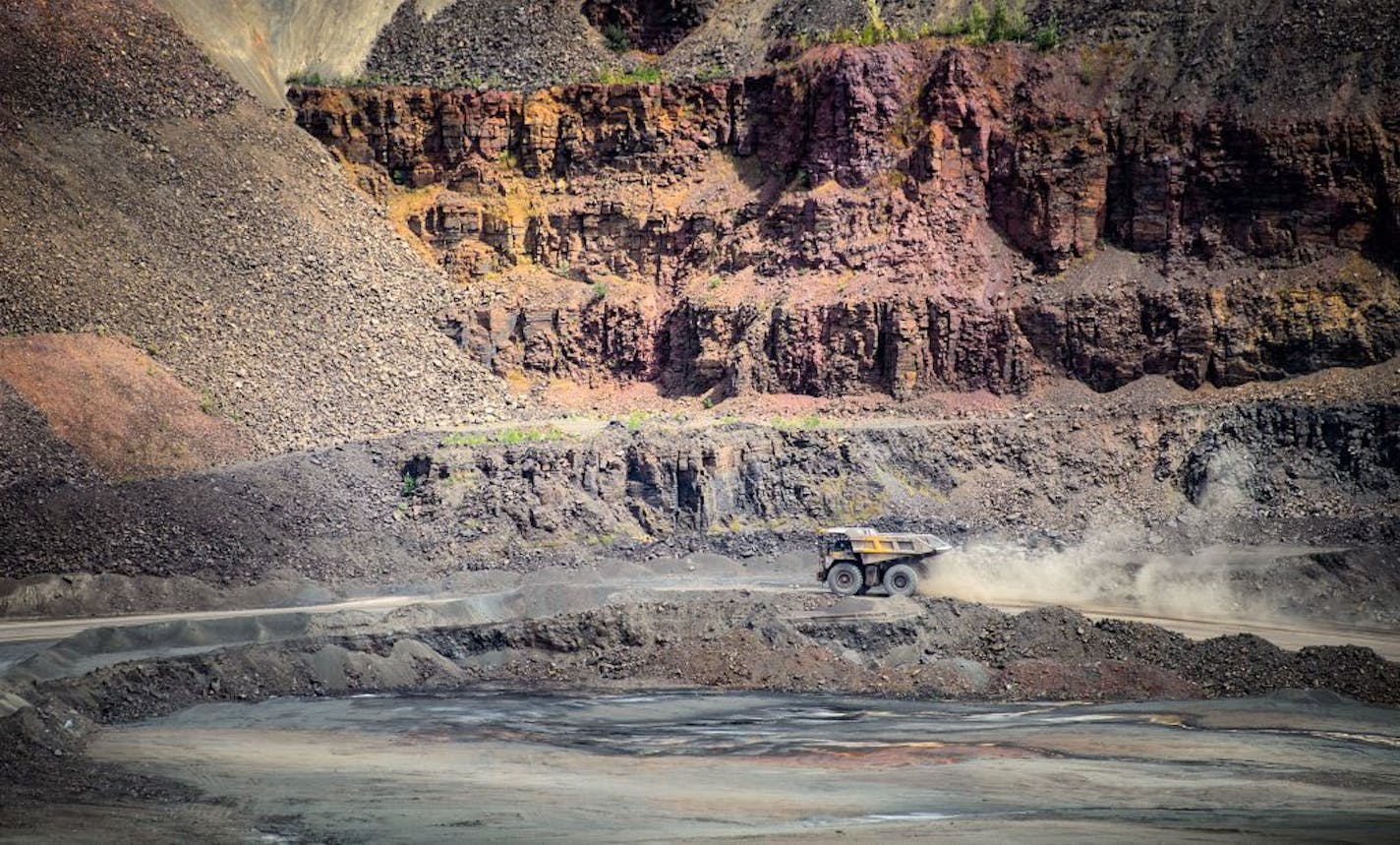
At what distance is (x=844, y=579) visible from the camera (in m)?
45.6

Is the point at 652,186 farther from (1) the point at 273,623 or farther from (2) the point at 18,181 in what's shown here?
(1) the point at 273,623

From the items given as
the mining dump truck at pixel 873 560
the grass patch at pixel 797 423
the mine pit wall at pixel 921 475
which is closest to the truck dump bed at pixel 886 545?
the mining dump truck at pixel 873 560

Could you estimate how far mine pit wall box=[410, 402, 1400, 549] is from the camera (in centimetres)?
5456

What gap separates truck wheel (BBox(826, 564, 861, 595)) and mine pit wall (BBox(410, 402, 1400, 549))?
10.1 metres

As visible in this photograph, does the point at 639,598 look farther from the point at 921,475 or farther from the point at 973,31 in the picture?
the point at 973,31

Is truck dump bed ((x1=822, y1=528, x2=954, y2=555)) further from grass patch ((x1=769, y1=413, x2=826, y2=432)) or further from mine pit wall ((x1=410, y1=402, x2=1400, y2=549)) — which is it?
grass patch ((x1=769, y1=413, x2=826, y2=432))

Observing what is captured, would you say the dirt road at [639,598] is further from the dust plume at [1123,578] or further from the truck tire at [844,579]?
the truck tire at [844,579]

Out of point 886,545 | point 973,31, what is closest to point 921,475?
point 886,545

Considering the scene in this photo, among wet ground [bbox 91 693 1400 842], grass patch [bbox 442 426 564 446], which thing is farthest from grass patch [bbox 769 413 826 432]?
wet ground [bbox 91 693 1400 842]

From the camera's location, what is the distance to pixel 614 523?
56094mm

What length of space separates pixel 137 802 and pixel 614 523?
2986 centimetres

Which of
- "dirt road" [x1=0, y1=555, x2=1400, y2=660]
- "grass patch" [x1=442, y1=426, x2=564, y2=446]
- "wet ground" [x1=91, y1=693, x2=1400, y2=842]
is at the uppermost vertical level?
"grass patch" [x1=442, y1=426, x2=564, y2=446]

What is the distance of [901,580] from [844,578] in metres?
1.47

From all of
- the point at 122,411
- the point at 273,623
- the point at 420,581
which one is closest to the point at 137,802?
the point at 273,623
